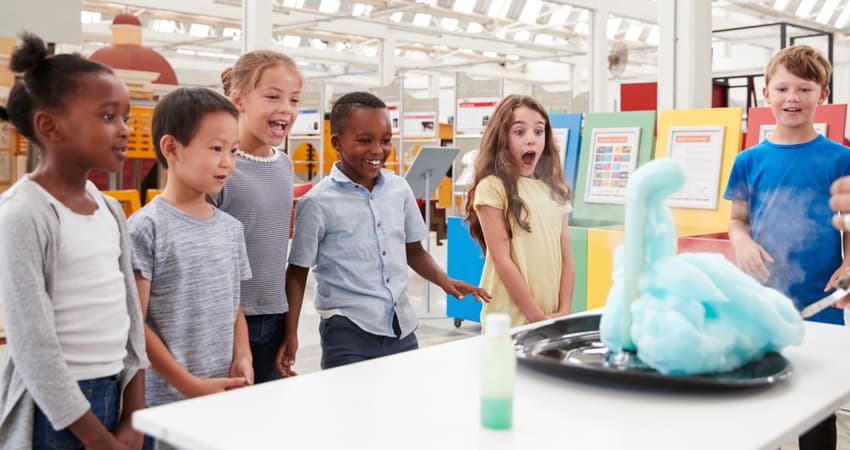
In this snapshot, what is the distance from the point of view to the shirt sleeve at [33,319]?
1.26 m

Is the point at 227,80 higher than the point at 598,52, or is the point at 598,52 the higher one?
the point at 598,52

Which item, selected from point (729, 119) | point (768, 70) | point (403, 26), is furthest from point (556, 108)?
point (768, 70)

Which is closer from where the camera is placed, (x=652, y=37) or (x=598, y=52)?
(x=598, y=52)

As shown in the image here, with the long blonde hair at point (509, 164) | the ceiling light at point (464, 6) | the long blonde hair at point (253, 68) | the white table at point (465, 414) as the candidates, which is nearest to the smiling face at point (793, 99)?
the long blonde hair at point (509, 164)

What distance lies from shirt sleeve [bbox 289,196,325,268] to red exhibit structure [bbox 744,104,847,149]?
2.56 meters

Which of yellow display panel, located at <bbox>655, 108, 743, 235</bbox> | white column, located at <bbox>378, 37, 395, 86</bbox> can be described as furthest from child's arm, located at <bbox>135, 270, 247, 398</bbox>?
white column, located at <bbox>378, 37, 395, 86</bbox>

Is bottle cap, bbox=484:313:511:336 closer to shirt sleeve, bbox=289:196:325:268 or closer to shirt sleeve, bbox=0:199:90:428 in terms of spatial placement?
shirt sleeve, bbox=0:199:90:428

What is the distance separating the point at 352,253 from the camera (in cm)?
198

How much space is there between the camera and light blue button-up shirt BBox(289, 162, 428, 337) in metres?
1.96

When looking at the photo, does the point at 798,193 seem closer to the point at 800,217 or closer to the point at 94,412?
the point at 800,217

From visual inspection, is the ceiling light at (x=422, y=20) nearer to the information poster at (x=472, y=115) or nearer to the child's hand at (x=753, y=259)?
the information poster at (x=472, y=115)

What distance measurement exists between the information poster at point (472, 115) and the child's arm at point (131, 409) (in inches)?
294

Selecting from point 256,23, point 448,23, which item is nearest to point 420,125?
point 256,23

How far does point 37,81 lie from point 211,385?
0.64 m
